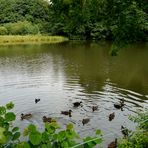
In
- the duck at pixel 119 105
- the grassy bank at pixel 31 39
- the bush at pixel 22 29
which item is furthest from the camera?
the bush at pixel 22 29

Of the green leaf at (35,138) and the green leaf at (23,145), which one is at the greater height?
the green leaf at (35,138)

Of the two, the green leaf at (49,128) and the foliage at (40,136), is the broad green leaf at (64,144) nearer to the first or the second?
the foliage at (40,136)

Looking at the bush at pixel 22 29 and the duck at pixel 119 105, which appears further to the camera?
the bush at pixel 22 29

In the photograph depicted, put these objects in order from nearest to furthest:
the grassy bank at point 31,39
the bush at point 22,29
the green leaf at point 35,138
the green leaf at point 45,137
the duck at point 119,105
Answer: the green leaf at point 35,138 < the green leaf at point 45,137 < the duck at point 119,105 < the grassy bank at point 31,39 < the bush at point 22,29

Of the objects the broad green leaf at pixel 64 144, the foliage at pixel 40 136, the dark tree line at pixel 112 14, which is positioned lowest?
the broad green leaf at pixel 64 144

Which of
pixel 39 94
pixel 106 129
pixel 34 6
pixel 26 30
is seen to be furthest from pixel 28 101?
pixel 34 6

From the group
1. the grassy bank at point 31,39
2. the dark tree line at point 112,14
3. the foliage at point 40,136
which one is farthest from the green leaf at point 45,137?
the grassy bank at point 31,39

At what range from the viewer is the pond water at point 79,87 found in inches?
558

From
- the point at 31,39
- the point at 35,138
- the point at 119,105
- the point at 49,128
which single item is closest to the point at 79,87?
the point at 119,105

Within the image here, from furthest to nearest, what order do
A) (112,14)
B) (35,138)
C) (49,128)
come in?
(112,14)
(49,128)
(35,138)

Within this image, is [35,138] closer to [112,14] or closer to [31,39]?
[112,14]

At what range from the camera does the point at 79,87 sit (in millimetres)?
20219

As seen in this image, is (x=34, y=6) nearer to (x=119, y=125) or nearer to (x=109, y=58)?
(x=109, y=58)

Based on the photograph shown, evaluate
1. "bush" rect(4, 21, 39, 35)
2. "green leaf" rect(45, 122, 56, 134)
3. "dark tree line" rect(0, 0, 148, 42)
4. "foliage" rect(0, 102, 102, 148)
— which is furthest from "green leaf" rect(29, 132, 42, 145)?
"bush" rect(4, 21, 39, 35)
